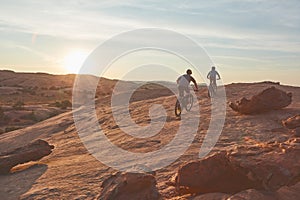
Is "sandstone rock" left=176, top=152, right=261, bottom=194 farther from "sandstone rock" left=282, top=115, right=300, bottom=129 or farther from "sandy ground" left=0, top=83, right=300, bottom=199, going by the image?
"sandstone rock" left=282, top=115, right=300, bottom=129

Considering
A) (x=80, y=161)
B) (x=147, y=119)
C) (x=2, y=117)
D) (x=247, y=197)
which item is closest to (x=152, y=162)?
(x=80, y=161)

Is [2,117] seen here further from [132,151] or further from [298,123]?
[298,123]

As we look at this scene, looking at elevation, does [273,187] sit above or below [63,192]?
above

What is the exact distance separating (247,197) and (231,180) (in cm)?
132

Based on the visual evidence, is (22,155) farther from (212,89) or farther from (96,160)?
(212,89)

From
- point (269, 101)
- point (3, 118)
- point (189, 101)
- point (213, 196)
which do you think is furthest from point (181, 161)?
point (3, 118)

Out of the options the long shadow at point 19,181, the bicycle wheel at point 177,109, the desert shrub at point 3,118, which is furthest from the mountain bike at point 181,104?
the desert shrub at point 3,118

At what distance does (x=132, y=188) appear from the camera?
9.09 metres

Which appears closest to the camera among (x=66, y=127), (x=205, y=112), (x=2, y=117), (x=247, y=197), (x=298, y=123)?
(x=247, y=197)

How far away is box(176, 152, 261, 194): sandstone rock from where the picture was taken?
841cm

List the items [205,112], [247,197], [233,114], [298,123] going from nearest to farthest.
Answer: [247,197] → [298,123] → [233,114] → [205,112]

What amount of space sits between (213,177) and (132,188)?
6.60 ft

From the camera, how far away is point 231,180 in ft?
28.2

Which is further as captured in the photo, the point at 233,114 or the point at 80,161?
the point at 233,114
